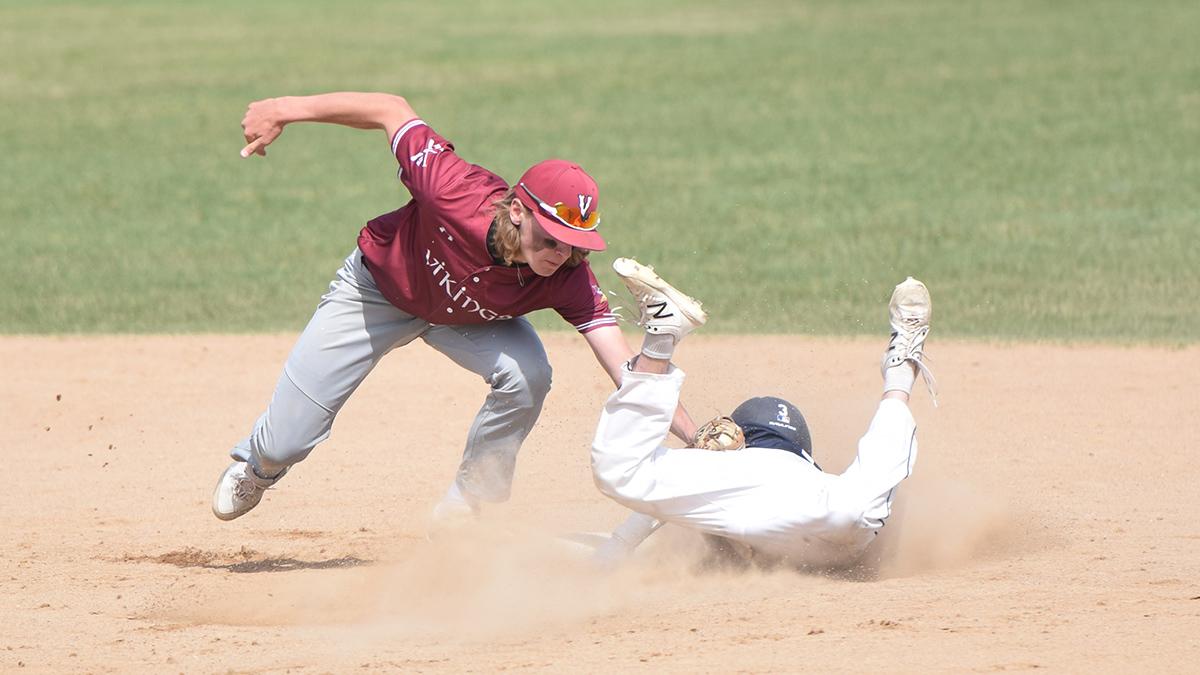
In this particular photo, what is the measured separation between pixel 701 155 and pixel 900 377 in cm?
1132

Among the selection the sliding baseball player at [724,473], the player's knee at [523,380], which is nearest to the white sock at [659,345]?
the sliding baseball player at [724,473]

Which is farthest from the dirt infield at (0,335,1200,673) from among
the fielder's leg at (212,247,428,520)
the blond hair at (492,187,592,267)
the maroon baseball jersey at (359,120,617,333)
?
the blond hair at (492,187,592,267)

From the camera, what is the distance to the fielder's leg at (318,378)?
6.54 meters

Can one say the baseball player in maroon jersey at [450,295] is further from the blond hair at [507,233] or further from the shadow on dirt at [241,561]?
the shadow on dirt at [241,561]

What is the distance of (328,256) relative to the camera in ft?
44.2

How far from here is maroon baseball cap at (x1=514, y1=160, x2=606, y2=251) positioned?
5.76 m

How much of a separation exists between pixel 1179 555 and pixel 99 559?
14.5ft

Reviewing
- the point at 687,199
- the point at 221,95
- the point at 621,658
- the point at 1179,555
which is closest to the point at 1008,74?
the point at 687,199

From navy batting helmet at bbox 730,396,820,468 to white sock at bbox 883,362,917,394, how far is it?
38 cm

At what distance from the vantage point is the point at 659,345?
5.64m

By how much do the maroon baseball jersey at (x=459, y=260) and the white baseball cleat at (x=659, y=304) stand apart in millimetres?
585

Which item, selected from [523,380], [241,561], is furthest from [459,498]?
[241,561]

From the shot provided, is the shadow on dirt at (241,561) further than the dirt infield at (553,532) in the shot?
Yes

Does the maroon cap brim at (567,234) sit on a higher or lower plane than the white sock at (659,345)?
higher
